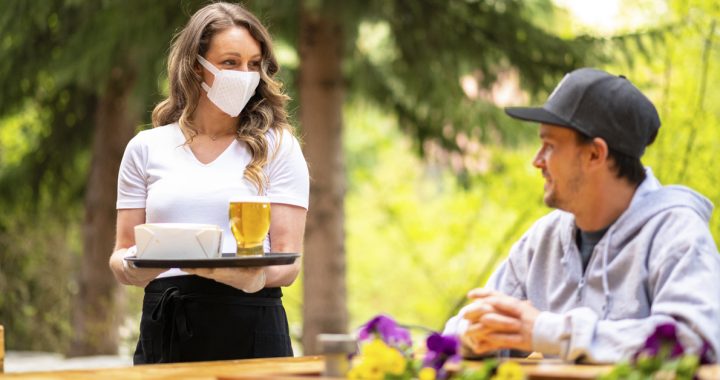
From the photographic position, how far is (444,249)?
39.8ft

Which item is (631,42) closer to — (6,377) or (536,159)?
(536,159)

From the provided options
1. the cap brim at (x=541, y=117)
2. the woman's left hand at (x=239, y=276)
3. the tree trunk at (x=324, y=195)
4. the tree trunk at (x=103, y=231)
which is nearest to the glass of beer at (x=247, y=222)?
the woman's left hand at (x=239, y=276)

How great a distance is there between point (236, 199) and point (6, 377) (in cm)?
66

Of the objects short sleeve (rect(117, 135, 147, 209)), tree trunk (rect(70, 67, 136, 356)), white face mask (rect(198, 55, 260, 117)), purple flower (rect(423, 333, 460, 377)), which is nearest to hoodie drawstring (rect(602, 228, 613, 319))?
purple flower (rect(423, 333, 460, 377))

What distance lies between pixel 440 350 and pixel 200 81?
4.47 ft

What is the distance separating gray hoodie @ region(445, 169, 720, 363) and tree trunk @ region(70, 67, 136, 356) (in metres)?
7.03

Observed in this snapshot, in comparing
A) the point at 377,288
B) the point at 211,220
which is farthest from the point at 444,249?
the point at 211,220

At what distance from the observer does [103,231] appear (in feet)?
32.9

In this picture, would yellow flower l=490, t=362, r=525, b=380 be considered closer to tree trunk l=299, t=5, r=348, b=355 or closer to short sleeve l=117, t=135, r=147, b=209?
short sleeve l=117, t=135, r=147, b=209

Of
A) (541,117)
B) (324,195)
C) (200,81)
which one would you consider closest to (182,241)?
(200,81)

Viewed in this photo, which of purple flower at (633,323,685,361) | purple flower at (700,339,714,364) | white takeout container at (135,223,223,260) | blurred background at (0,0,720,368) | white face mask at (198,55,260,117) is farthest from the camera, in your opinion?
blurred background at (0,0,720,368)

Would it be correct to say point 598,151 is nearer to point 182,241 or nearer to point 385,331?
point 385,331

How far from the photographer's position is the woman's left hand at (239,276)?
2.81 m

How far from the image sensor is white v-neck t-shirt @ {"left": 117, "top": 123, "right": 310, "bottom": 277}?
10.2 ft
